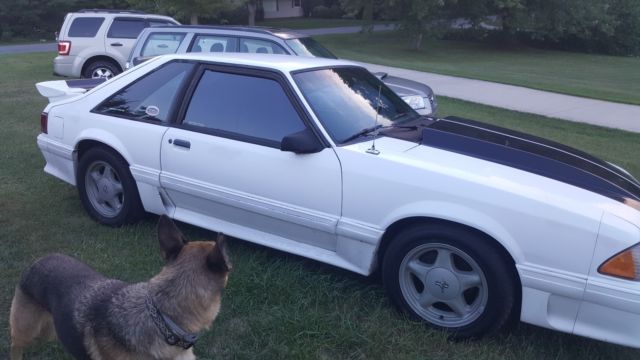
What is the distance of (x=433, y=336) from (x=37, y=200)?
4.04m

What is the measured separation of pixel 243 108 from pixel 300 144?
740mm

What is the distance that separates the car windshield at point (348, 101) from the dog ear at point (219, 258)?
170cm

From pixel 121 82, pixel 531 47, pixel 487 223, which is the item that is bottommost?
pixel 531 47

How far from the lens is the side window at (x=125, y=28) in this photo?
13.6m

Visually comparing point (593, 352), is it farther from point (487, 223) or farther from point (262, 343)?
point (262, 343)

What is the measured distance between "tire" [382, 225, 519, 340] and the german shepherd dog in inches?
56.2

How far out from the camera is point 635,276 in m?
2.98

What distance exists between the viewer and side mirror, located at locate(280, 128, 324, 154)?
3715 millimetres

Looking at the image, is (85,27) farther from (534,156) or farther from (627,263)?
(627,263)

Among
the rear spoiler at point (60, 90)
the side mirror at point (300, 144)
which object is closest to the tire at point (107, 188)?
the rear spoiler at point (60, 90)

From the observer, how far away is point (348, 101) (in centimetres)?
433

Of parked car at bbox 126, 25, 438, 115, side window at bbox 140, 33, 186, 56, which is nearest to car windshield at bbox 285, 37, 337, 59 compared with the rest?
parked car at bbox 126, 25, 438, 115

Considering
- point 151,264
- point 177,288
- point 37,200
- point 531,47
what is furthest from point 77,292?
point 531,47

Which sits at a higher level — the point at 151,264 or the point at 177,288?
the point at 177,288
